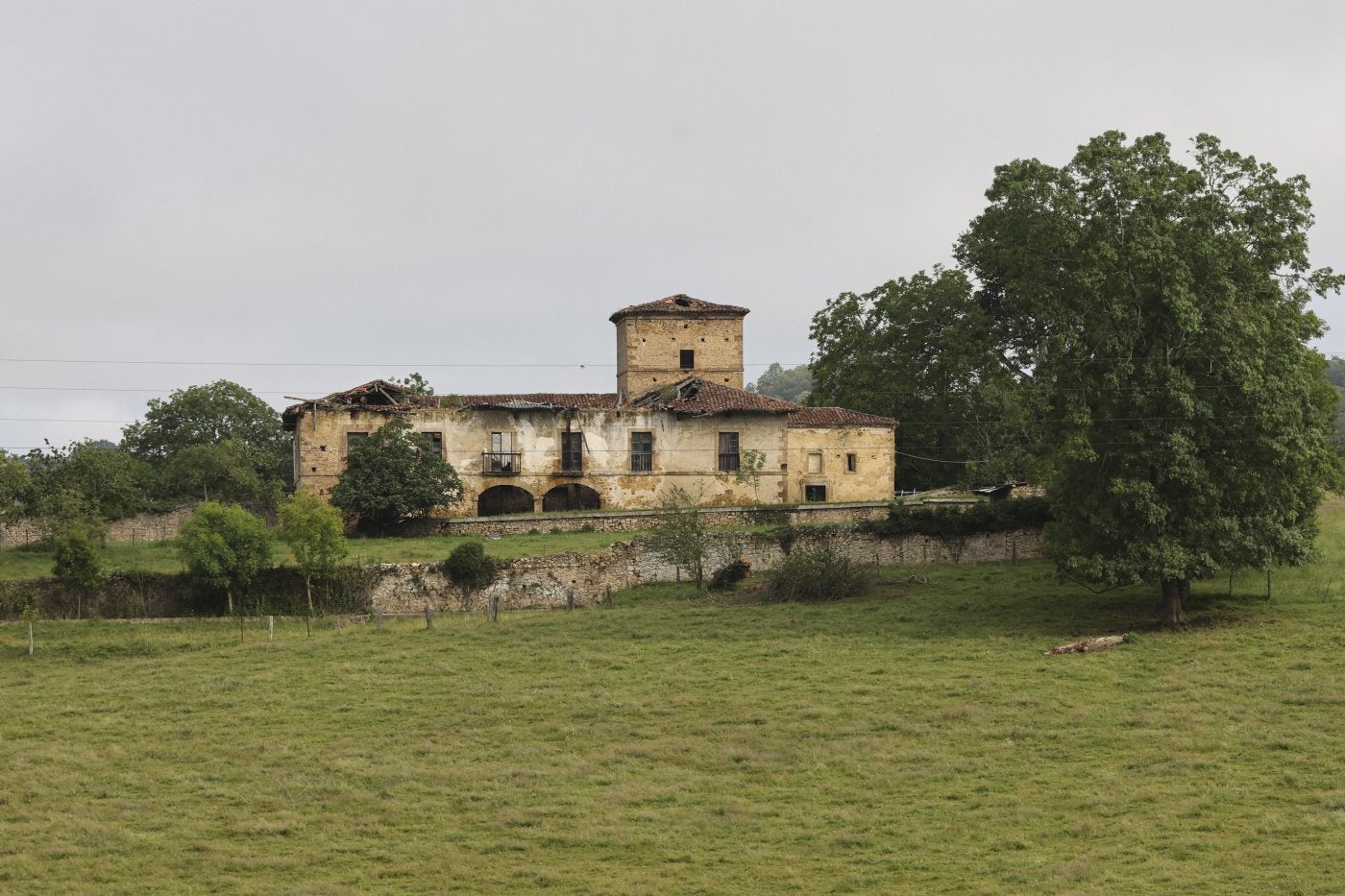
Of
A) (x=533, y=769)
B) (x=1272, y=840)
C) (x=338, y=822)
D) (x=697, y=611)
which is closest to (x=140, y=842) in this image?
(x=338, y=822)

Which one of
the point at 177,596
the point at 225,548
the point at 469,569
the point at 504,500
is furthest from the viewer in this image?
the point at 504,500

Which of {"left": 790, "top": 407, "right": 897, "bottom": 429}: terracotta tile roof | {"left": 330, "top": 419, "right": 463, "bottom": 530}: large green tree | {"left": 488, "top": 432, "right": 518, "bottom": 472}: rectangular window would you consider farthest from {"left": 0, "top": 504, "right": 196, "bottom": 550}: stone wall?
{"left": 790, "top": 407, "right": 897, "bottom": 429}: terracotta tile roof

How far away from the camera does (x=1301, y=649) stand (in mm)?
29938

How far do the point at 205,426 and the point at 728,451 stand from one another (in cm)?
3275

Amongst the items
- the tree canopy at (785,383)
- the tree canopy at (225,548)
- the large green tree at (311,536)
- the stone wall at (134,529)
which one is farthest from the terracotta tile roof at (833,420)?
the tree canopy at (785,383)

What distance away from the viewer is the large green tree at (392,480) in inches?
1797

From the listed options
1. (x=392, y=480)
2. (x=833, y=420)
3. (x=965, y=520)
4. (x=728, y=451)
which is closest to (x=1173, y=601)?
(x=965, y=520)

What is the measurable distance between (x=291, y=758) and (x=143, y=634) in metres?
11.9

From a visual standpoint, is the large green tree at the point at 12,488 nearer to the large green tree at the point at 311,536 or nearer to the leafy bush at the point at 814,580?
the large green tree at the point at 311,536

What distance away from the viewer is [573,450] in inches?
2044

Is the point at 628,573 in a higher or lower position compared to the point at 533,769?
higher

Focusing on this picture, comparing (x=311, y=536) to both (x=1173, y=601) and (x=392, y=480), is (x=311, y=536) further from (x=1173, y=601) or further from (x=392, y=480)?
(x=1173, y=601)

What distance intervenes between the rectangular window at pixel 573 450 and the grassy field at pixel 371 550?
6.05 meters

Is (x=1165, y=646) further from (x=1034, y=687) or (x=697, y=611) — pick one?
(x=697, y=611)
